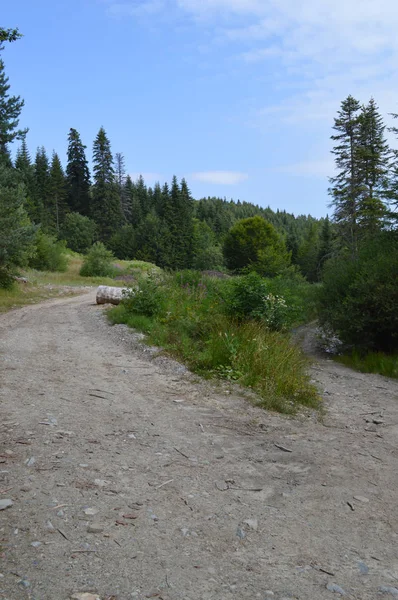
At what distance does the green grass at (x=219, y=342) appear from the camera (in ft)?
21.0

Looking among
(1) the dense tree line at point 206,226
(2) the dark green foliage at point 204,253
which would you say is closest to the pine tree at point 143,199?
(1) the dense tree line at point 206,226

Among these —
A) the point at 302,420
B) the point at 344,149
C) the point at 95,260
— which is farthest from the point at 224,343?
Result: the point at 95,260

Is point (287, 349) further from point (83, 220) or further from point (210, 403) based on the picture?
point (83, 220)

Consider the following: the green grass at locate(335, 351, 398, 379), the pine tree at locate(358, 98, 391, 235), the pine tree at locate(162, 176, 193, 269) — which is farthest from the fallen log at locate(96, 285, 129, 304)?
the pine tree at locate(162, 176, 193, 269)

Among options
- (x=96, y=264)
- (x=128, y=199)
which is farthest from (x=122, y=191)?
(x=96, y=264)

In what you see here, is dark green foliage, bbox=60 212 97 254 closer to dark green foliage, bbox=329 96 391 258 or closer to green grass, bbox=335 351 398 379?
dark green foliage, bbox=329 96 391 258

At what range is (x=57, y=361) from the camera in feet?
24.2

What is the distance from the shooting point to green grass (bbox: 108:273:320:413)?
6.39m

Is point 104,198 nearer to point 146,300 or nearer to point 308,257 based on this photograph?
point 308,257

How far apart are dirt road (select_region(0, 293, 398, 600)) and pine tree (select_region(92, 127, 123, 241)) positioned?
69274mm

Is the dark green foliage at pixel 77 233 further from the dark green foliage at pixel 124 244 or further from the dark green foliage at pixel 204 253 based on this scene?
the dark green foliage at pixel 204 253

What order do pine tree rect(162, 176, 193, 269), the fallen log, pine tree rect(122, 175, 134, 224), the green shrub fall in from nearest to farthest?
the green shrub, the fallen log, pine tree rect(162, 176, 193, 269), pine tree rect(122, 175, 134, 224)

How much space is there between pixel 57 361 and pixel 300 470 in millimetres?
4807

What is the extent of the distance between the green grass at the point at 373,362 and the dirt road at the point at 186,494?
3.42 metres
